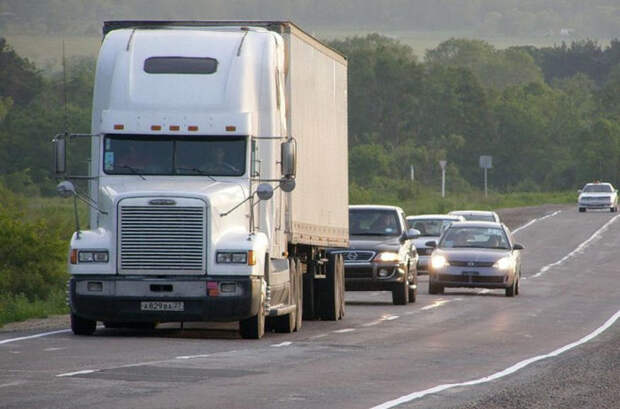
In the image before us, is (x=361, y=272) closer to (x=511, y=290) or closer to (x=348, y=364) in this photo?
(x=511, y=290)

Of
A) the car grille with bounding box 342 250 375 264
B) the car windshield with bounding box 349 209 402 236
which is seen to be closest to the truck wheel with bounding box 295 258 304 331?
the car grille with bounding box 342 250 375 264

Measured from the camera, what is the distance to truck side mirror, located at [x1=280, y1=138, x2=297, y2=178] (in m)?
21.9

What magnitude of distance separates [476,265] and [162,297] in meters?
16.4

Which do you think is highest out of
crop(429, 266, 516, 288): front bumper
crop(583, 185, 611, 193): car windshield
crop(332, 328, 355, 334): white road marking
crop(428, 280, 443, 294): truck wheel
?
crop(583, 185, 611, 193): car windshield

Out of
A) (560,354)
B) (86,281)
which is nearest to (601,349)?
(560,354)

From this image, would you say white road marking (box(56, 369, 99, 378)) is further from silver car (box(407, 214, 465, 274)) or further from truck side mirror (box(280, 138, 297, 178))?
silver car (box(407, 214, 465, 274))

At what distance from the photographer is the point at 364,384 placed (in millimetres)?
16203

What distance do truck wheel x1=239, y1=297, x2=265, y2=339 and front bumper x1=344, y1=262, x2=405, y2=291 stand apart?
10.5 m

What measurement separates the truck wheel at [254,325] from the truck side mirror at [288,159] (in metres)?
1.54

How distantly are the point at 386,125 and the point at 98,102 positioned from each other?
14440 cm

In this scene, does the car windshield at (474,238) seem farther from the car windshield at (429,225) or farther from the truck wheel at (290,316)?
the truck wheel at (290,316)

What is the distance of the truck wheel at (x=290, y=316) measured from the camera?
23.8 metres

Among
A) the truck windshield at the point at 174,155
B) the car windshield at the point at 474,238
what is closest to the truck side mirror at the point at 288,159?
the truck windshield at the point at 174,155

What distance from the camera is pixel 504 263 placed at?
121ft
